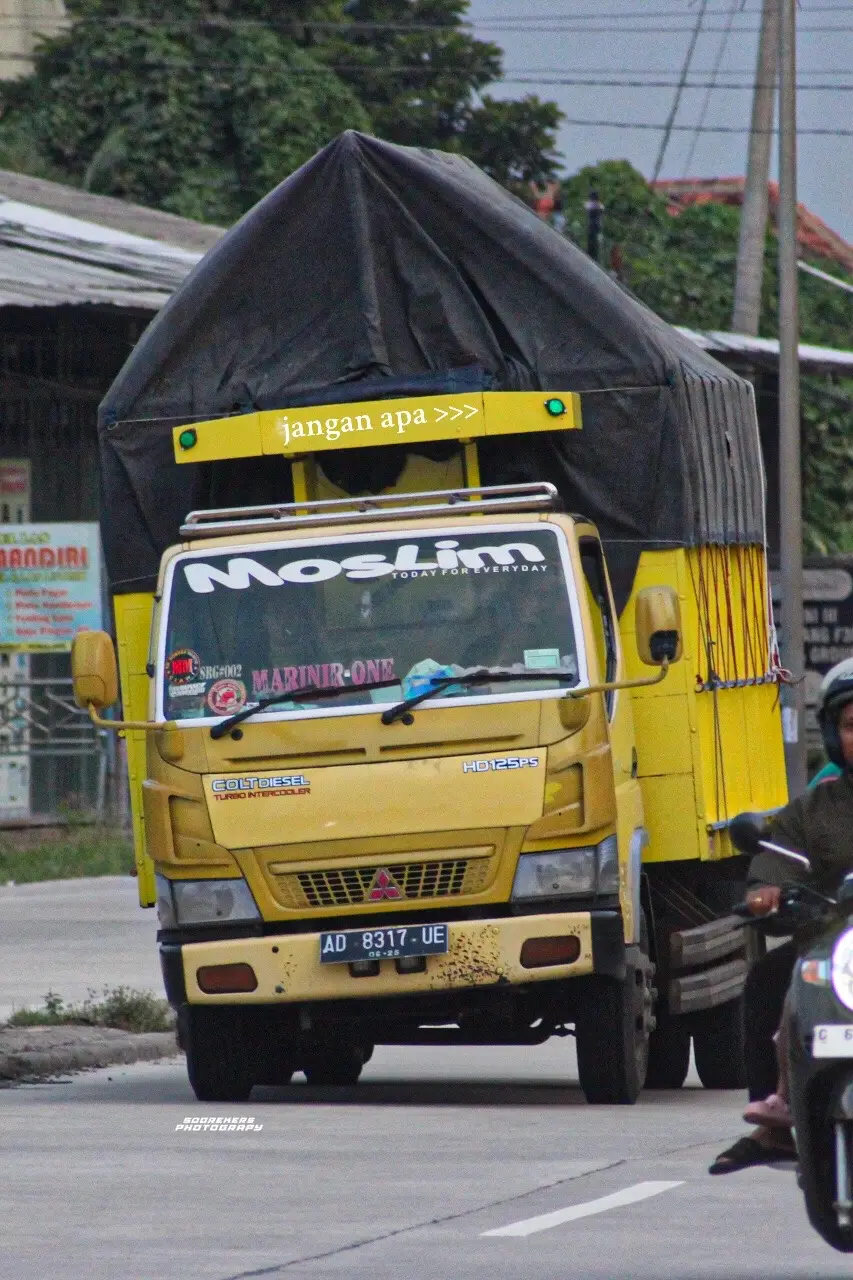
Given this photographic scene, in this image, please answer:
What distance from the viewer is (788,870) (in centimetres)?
768

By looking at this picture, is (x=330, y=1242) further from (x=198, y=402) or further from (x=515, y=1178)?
(x=198, y=402)

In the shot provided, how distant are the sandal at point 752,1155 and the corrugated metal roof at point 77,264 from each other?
17.5 m

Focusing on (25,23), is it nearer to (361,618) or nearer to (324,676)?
(361,618)

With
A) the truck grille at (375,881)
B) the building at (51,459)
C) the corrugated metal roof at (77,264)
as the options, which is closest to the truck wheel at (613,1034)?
the truck grille at (375,881)

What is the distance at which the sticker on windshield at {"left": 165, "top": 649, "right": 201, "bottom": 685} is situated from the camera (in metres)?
11.9

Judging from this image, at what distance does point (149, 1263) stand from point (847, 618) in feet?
89.2

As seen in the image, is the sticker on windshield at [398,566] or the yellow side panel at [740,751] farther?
the yellow side panel at [740,751]

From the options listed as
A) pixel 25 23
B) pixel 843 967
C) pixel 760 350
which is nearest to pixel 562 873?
pixel 843 967

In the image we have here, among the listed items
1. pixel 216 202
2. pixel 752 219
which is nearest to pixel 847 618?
pixel 752 219

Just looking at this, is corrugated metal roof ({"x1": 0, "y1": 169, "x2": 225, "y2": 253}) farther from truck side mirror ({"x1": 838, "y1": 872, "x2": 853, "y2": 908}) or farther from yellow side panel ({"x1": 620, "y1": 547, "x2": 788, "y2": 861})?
truck side mirror ({"x1": 838, "y1": 872, "x2": 853, "y2": 908})

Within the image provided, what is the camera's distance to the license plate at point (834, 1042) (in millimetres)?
6781

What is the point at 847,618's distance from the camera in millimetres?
34312

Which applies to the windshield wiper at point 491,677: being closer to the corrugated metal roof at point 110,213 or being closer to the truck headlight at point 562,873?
Answer: the truck headlight at point 562,873

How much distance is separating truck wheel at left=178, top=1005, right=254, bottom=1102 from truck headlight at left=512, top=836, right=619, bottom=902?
4.52ft
